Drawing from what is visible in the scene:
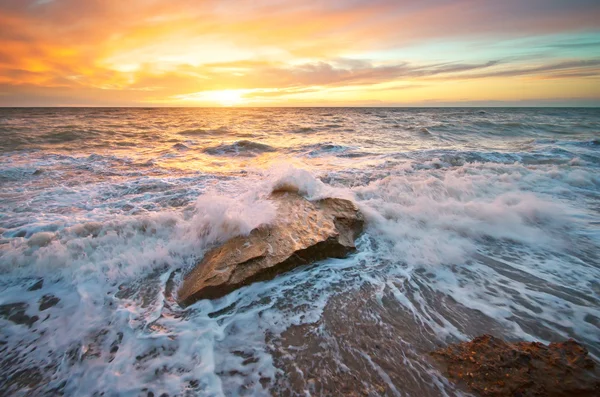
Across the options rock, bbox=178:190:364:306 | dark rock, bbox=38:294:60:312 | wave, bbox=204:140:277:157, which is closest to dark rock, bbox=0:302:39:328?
dark rock, bbox=38:294:60:312

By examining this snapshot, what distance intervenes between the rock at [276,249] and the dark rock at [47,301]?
141cm

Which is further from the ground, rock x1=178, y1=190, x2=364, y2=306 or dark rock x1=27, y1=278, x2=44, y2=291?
rock x1=178, y1=190, x2=364, y2=306

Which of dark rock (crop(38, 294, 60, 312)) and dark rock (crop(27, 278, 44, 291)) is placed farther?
dark rock (crop(27, 278, 44, 291))

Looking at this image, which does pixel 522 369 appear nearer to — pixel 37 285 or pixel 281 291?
pixel 281 291

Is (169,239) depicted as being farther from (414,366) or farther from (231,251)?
(414,366)

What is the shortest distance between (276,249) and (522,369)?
2.68 m

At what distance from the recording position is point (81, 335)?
8.68ft

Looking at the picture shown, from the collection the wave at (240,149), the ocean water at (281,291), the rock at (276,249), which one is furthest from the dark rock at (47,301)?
the wave at (240,149)

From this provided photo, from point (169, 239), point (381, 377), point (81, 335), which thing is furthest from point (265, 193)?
point (381, 377)

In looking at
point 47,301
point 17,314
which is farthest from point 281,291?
point 17,314

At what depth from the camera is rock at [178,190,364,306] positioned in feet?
10.6

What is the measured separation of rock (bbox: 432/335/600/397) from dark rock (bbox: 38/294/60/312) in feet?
13.7

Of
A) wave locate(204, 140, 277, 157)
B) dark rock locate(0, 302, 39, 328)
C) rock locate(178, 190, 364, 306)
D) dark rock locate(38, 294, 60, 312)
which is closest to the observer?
dark rock locate(0, 302, 39, 328)

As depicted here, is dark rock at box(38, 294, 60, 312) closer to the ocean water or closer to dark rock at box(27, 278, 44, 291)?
the ocean water
